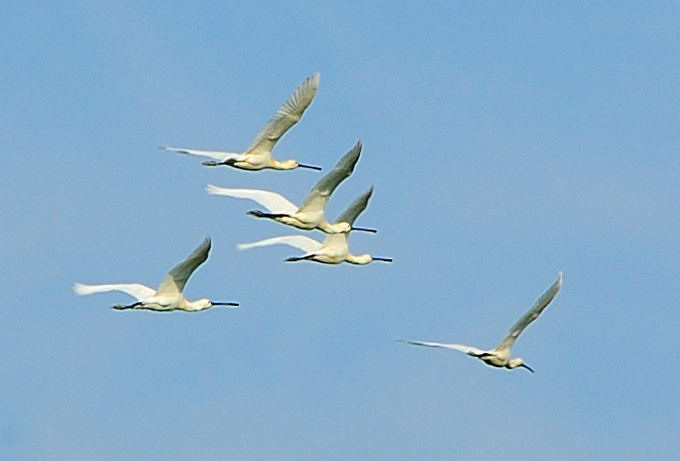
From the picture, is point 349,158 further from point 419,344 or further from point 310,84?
point 419,344

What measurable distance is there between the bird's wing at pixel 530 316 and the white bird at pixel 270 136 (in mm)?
6406

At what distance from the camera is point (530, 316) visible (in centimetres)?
6919

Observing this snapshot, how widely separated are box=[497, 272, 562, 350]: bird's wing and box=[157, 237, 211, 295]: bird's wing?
7128 millimetres

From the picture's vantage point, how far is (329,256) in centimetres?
7381

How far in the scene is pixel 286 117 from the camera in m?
69.3

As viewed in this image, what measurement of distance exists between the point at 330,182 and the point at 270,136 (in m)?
1.65

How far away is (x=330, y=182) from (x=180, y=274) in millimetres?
3965

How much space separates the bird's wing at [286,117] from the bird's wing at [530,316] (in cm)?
641

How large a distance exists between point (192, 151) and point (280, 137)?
2.77m

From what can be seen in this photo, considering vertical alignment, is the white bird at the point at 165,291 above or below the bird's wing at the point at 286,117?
below

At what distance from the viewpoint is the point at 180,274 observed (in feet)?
227

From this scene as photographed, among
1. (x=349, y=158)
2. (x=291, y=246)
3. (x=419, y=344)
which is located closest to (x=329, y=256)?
(x=291, y=246)

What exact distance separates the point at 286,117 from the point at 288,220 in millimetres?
2730

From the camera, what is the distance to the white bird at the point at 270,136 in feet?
223
